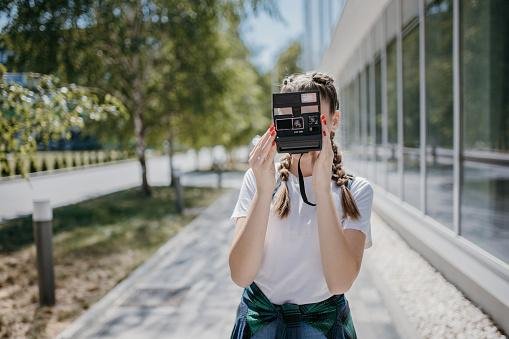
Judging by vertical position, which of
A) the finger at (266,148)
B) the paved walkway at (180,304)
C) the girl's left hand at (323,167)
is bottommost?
the paved walkway at (180,304)

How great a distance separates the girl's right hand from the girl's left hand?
13 cm

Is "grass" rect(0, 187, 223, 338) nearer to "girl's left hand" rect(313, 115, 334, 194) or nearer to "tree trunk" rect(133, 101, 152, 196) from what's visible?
"tree trunk" rect(133, 101, 152, 196)

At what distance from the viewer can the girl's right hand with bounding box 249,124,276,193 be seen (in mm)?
1545

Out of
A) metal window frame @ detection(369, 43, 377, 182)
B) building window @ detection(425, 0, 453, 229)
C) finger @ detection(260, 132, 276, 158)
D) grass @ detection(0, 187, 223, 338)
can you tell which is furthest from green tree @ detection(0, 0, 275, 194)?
finger @ detection(260, 132, 276, 158)

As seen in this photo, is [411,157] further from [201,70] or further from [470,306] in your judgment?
[201,70]

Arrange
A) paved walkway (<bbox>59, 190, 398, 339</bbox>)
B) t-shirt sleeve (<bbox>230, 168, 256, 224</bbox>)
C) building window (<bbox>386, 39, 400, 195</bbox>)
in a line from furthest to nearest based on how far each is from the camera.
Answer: building window (<bbox>386, 39, 400, 195</bbox>)
paved walkway (<bbox>59, 190, 398, 339</bbox>)
t-shirt sleeve (<bbox>230, 168, 256, 224</bbox>)

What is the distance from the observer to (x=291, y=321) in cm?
159

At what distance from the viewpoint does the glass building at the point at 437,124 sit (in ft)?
16.8

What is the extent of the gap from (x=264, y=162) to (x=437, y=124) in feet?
37.5

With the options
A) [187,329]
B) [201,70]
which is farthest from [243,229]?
[201,70]

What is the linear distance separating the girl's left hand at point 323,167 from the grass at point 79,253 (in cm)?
379

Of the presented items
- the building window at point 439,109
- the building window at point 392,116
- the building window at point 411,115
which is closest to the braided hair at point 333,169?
the building window at point 439,109

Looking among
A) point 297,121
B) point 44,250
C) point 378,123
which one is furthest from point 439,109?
point 297,121

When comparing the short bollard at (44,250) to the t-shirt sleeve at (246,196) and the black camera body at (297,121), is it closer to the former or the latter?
the t-shirt sleeve at (246,196)
